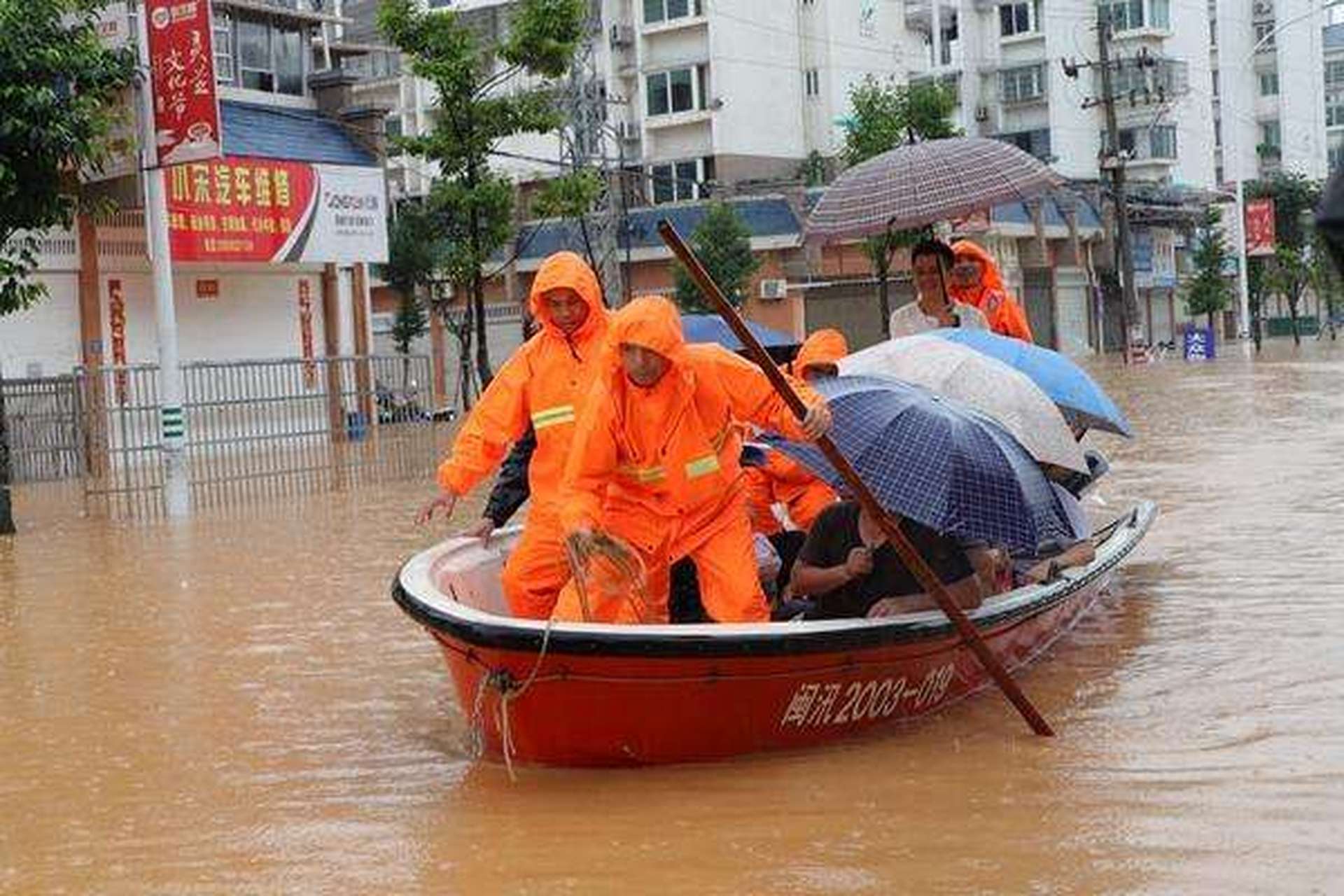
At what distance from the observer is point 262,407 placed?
720 inches

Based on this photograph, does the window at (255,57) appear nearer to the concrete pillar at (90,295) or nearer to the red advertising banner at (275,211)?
the red advertising banner at (275,211)

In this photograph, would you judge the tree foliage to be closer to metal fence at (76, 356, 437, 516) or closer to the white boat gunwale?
metal fence at (76, 356, 437, 516)

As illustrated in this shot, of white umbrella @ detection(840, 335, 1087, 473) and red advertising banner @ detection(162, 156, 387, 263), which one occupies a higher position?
red advertising banner @ detection(162, 156, 387, 263)

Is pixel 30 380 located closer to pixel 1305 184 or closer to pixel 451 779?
pixel 451 779

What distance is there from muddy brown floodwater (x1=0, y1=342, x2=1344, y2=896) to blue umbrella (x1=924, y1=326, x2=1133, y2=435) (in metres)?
1.06

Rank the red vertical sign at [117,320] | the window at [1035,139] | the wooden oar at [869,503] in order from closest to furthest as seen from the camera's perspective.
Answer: the wooden oar at [869,503] → the red vertical sign at [117,320] → the window at [1035,139]

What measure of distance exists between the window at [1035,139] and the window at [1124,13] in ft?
15.7

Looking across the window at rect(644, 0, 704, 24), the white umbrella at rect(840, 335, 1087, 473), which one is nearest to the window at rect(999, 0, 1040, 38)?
the window at rect(644, 0, 704, 24)

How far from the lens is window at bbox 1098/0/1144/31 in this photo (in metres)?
62.8

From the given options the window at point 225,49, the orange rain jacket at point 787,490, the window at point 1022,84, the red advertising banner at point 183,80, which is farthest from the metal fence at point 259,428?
the window at point 1022,84

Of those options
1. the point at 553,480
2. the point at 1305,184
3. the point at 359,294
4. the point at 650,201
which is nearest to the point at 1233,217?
the point at 1305,184

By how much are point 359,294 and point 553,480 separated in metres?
24.0

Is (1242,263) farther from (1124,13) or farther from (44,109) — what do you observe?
(44,109)

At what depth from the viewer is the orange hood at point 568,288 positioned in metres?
7.25
